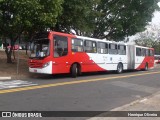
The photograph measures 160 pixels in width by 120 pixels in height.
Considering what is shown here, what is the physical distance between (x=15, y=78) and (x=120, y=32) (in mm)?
18930

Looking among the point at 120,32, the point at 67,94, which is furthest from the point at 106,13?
the point at 67,94

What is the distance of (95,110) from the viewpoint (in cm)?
1079

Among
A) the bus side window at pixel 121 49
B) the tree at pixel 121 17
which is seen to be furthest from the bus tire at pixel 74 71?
the tree at pixel 121 17

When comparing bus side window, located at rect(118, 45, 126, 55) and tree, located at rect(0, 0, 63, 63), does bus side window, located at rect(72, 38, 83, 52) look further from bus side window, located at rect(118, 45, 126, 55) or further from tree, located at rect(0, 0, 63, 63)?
bus side window, located at rect(118, 45, 126, 55)

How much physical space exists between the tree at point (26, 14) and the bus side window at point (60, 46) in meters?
1.74

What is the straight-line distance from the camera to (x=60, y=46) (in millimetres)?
21609

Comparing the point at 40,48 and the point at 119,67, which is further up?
the point at 40,48

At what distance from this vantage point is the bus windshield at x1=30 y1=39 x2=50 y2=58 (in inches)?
827

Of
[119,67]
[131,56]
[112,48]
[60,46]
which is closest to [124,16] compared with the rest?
[131,56]

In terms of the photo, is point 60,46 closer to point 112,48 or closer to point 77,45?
point 77,45

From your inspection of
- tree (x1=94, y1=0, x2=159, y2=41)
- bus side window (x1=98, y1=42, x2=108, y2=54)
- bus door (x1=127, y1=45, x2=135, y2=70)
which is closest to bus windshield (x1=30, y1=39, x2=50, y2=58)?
bus side window (x1=98, y1=42, x2=108, y2=54)

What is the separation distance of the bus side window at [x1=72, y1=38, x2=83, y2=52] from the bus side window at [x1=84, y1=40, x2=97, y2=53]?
63 centimetres

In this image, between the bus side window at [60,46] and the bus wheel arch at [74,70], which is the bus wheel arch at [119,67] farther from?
the bus side window at [60,46]

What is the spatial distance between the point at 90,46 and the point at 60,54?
408 centimetres
